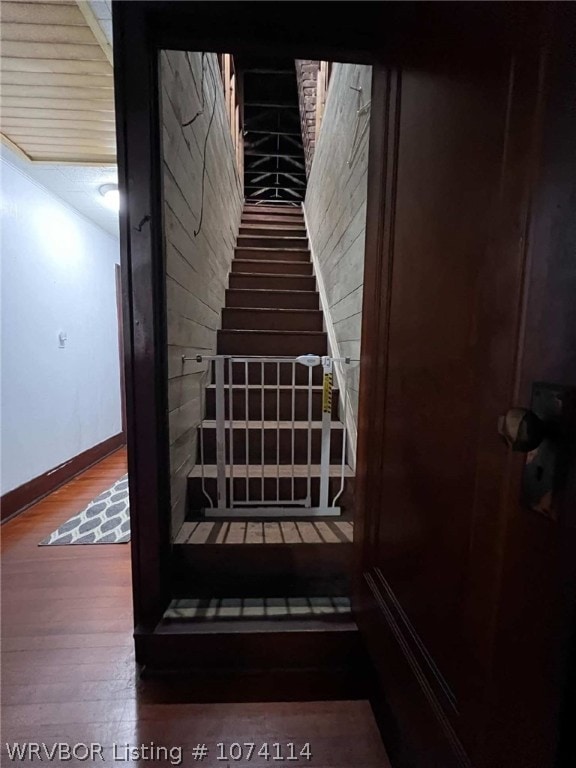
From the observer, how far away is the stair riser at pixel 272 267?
3.32m

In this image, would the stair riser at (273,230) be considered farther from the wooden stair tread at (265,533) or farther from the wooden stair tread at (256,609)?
the wooden stair tread at (256,609)

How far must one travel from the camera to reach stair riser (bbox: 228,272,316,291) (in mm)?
3109

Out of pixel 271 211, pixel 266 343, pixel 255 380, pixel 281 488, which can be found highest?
pixel 271 211

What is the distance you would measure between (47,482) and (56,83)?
8.63ft

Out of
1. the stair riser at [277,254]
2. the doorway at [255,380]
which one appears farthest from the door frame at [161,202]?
the stair riser at [277,254]

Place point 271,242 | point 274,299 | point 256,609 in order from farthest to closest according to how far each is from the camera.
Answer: point 271,242
point 274,299
point 256,609

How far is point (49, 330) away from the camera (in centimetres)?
260

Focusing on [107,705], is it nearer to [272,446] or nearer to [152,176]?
[272,446]

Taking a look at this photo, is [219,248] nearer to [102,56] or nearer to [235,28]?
[102,56]

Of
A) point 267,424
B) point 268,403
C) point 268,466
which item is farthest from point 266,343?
point 268,466

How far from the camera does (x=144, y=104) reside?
0.96 meters

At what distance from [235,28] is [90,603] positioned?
2.29 m

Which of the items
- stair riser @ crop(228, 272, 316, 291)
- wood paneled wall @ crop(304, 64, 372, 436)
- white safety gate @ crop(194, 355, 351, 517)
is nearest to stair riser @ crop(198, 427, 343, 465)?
white safety gate @ crop(194, 355, 351, 517)

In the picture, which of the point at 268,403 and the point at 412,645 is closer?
the point at 412,645
